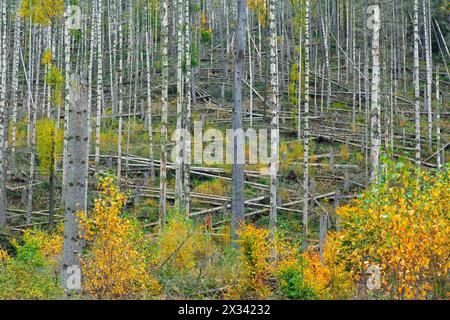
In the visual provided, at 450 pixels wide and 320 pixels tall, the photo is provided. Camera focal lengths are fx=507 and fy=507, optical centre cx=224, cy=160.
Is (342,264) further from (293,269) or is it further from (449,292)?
(449,292)

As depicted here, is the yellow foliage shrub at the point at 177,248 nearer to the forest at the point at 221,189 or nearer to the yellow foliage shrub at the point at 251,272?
the forest at the point at 221,189

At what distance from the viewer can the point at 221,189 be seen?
843 inches

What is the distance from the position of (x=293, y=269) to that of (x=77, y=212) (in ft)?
14.2

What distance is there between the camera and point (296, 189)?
21.7 metres

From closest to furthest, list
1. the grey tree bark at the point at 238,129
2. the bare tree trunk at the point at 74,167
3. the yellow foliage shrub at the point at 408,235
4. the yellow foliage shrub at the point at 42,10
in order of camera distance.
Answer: the yellow foliage shrub at the point at 408,235 → the bare tree trunk at the point at 74,167 → the grey tree bark at the point at 238,129 → the yellow foliage shrub at the point at 42,10

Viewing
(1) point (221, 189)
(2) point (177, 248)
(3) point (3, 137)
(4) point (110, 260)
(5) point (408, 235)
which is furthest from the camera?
(1) point (221, 189)

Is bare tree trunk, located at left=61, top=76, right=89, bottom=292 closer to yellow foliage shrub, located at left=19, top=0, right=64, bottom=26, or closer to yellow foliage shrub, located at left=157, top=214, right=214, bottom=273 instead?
yellow foliage shrub, located at left=157, top=214, right=214, bottom=273

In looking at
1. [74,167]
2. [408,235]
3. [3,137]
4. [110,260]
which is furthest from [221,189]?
[408,235]

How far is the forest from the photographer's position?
7.47 metres

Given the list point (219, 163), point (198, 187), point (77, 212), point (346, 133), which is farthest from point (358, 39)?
point (77, 212)

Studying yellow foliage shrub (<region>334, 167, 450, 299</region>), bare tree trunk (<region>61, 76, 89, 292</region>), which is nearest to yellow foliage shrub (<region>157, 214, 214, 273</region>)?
bare tree trunk (<region>61, 76, 89, 292</region>)

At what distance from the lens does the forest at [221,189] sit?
24.5 feet

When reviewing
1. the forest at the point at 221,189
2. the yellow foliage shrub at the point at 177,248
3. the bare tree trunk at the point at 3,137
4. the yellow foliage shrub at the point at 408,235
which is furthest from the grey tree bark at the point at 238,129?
the bare tree trunk at the point at 3,137

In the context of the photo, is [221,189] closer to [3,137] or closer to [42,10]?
[3,137]
